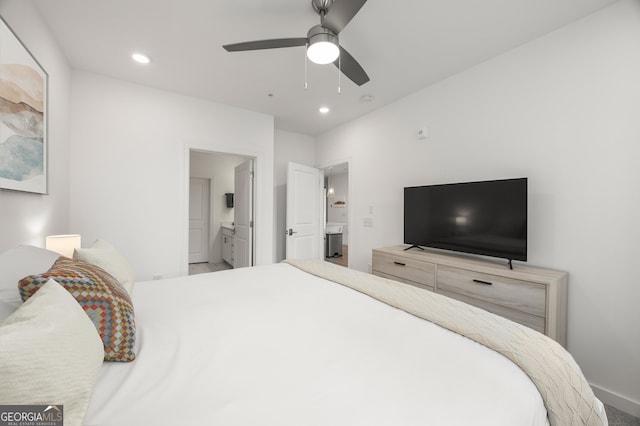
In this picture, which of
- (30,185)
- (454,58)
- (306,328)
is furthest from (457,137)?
(30,185)

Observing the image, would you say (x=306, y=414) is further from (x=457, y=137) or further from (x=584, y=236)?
(x=457, y=137)

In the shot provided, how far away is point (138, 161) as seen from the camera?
2.94 meters

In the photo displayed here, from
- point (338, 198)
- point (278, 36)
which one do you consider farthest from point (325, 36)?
point (338, 198)

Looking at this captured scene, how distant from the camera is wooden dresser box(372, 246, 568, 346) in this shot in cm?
174

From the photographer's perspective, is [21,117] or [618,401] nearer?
[21,117]

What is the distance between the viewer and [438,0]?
1.73m

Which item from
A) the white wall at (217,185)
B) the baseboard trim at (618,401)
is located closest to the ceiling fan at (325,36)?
the baseboard trim at (618,401)

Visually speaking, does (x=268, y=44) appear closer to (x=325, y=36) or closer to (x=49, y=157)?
(x=325, y=36)

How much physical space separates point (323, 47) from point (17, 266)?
180cm

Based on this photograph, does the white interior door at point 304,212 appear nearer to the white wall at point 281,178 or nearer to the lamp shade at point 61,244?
the white wall at point 281,178

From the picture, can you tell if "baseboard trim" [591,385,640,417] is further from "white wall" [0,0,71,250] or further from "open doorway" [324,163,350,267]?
"open doorway" [324,163,350,267]

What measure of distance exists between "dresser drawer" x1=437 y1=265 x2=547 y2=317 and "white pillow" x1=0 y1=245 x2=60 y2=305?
2.54 metres

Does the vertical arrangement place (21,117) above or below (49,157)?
above

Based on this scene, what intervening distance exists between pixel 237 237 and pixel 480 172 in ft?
12.0
